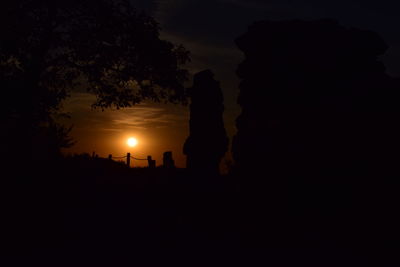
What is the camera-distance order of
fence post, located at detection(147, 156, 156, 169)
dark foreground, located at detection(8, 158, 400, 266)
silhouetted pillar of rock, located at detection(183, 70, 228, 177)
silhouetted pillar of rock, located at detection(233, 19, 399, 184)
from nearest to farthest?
1. dark foreground, located at detection(8, 158, 400, 266)
2. silhouetted pillar of rock, located at detection(233, 19, 399, 184)
3. silhouetted pillar of rock, located at detection(183, 70, 228, 177)
4. fence post, located at detection(147, 156, 156, 169)

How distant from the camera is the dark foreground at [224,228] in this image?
1293cm

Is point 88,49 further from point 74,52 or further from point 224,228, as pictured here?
point 224,228

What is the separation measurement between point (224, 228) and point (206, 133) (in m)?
6.36

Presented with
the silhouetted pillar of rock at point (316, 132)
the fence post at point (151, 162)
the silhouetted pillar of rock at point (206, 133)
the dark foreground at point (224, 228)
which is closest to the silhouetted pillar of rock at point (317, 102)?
the silhouetted pillar of rock at point (316, 132)

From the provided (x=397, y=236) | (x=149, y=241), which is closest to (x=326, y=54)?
(x=397, y=236)

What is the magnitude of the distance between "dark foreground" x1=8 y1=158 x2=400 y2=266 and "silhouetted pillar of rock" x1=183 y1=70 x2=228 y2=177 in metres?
2.89

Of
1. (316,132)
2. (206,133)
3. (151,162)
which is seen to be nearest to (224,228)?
(316,132)

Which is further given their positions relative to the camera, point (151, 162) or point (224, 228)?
point (151, 162)

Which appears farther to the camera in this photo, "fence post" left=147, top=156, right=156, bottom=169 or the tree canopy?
"fence post" left=147, top=156, right=156, bottom=169

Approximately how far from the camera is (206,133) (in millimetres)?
21047

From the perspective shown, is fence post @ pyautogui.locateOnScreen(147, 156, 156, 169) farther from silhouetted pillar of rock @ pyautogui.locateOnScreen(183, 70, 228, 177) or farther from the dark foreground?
the dark foreground

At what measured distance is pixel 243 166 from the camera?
643 inches

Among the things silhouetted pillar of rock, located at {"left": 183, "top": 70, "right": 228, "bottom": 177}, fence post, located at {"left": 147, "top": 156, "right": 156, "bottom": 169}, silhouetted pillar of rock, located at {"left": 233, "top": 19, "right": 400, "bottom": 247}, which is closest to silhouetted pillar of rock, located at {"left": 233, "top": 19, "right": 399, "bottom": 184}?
silhouetted pillar of rock, located at {"left": 233, "top": 19, "right": 400, "bottom": 247}

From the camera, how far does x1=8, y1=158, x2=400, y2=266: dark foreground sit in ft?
42.4
